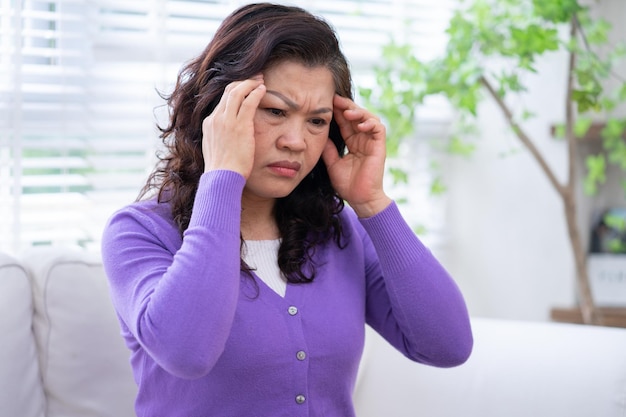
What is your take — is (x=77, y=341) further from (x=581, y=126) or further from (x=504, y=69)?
(x=581, y=126)

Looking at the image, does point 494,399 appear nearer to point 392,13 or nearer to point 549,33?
point 549,33

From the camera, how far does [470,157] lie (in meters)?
3.02

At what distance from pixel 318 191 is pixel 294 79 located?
336 millimetres

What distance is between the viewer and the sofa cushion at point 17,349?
1456mm

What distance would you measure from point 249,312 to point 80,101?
94 cm

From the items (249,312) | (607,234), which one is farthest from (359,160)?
(607,234)

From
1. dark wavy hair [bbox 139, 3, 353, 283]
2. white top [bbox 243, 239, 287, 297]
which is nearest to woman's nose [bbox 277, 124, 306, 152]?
dark wavy hair [bbox 139, 3, 353, 283]

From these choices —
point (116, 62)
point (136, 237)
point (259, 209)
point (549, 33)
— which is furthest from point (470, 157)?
point (136, 237)

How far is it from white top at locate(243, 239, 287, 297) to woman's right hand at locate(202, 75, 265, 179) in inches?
8.4

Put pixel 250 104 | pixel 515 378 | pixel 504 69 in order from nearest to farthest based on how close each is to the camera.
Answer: pixel 250 104, pixel 515 378, pixel 504 69

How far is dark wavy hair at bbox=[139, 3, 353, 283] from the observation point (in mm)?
1346

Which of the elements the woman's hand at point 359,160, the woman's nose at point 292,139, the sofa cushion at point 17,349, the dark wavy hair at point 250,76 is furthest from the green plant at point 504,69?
the sofa cushion at point 17,349

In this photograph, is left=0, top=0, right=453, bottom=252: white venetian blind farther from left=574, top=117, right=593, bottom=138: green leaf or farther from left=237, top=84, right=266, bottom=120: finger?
left=574, top=117, right=593, bottom=138: green leaf

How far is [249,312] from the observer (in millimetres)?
1358
